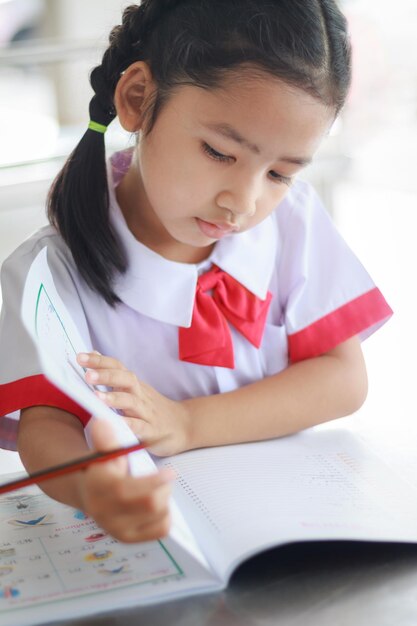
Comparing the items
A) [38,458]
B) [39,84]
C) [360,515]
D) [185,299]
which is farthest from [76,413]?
[39,84]

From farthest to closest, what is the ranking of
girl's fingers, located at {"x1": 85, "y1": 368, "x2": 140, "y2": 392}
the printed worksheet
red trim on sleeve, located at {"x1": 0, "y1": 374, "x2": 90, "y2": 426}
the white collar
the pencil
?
the white collar < red trim on sleeve, located at {"x1": 0, "y1": 374, "x2": 90, "y2": 426} < girl's fingers, located at {"x1": 85, "y1": 368, "x2": 140, "y2": 392} < the printed worksheet < the pencil

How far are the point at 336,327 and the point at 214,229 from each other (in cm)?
20

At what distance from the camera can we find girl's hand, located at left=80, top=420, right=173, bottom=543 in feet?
1.74

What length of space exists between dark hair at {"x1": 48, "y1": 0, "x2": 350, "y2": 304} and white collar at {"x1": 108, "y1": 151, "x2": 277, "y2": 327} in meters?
0.01

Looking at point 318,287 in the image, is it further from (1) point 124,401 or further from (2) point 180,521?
(2) point 180,521

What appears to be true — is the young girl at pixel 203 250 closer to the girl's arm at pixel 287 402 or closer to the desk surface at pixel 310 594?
the girl's arm at pixel 287 402

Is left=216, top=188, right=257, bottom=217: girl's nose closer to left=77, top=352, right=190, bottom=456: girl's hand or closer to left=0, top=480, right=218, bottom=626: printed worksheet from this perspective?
left=77, top=352, right=190, bottom=456: girl's hand

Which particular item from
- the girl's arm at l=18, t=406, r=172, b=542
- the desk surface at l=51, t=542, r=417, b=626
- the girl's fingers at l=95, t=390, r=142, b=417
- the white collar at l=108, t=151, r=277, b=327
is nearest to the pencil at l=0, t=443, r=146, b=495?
the girl's arm at l=18, t=406, r=172, b=542

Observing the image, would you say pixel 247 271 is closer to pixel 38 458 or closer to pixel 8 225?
pixel 38 458

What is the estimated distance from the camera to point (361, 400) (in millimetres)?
1006

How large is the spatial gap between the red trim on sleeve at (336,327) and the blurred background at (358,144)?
9 centimetres

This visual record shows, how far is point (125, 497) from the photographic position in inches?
21.0

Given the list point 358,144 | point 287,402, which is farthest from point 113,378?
point 358,144

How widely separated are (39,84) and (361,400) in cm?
182
